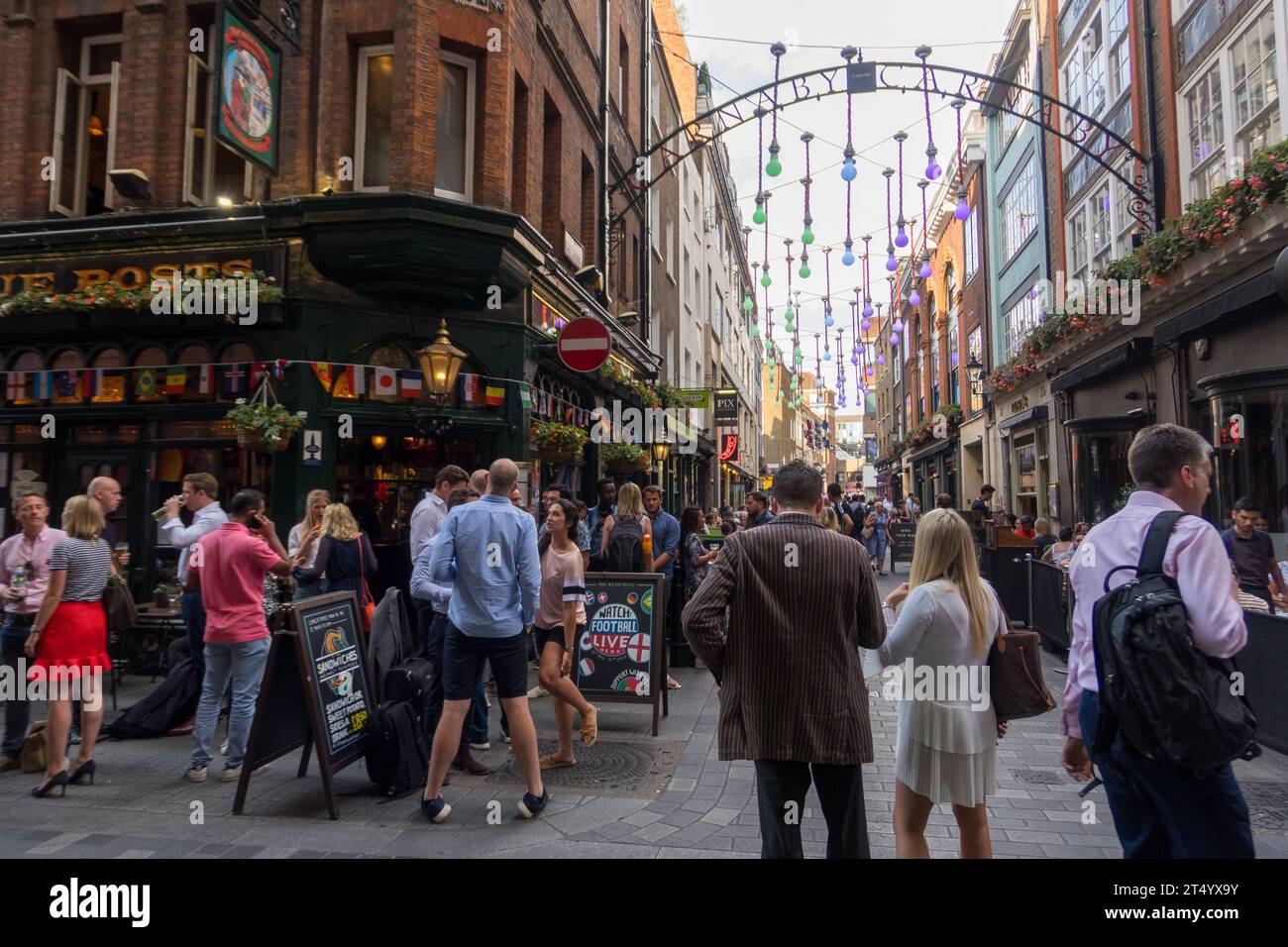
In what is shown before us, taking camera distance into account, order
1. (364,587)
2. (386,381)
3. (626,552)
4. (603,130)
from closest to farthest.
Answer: (364,587), (626,552), (386,381), (603,130)

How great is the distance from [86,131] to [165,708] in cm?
824

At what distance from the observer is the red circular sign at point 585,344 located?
33.3ft

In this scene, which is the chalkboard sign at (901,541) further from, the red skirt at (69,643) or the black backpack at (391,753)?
the red skirt at (69,643)

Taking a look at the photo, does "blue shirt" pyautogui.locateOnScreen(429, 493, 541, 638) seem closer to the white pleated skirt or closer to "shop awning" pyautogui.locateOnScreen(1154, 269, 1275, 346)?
the white pleated skirt

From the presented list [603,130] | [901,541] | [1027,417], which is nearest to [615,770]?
[603,130]

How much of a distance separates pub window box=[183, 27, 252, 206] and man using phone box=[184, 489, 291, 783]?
20.5ft

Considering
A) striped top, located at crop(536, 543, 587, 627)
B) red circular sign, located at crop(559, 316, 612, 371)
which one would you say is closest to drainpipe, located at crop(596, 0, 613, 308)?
red circular sign, located at crop(559, 316, 612, 371)

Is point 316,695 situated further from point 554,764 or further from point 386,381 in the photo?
point 386,381

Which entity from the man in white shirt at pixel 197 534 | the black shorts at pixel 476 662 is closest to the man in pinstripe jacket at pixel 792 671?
the black shorts at pixel 476 662

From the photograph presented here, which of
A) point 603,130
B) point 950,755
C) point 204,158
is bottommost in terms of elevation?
point 950,755

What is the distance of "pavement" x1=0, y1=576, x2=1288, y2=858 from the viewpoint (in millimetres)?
4113

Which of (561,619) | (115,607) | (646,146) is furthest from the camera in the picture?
(646,146)

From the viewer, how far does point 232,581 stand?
525cm

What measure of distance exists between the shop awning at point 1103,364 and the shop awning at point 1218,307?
0.51 meters
